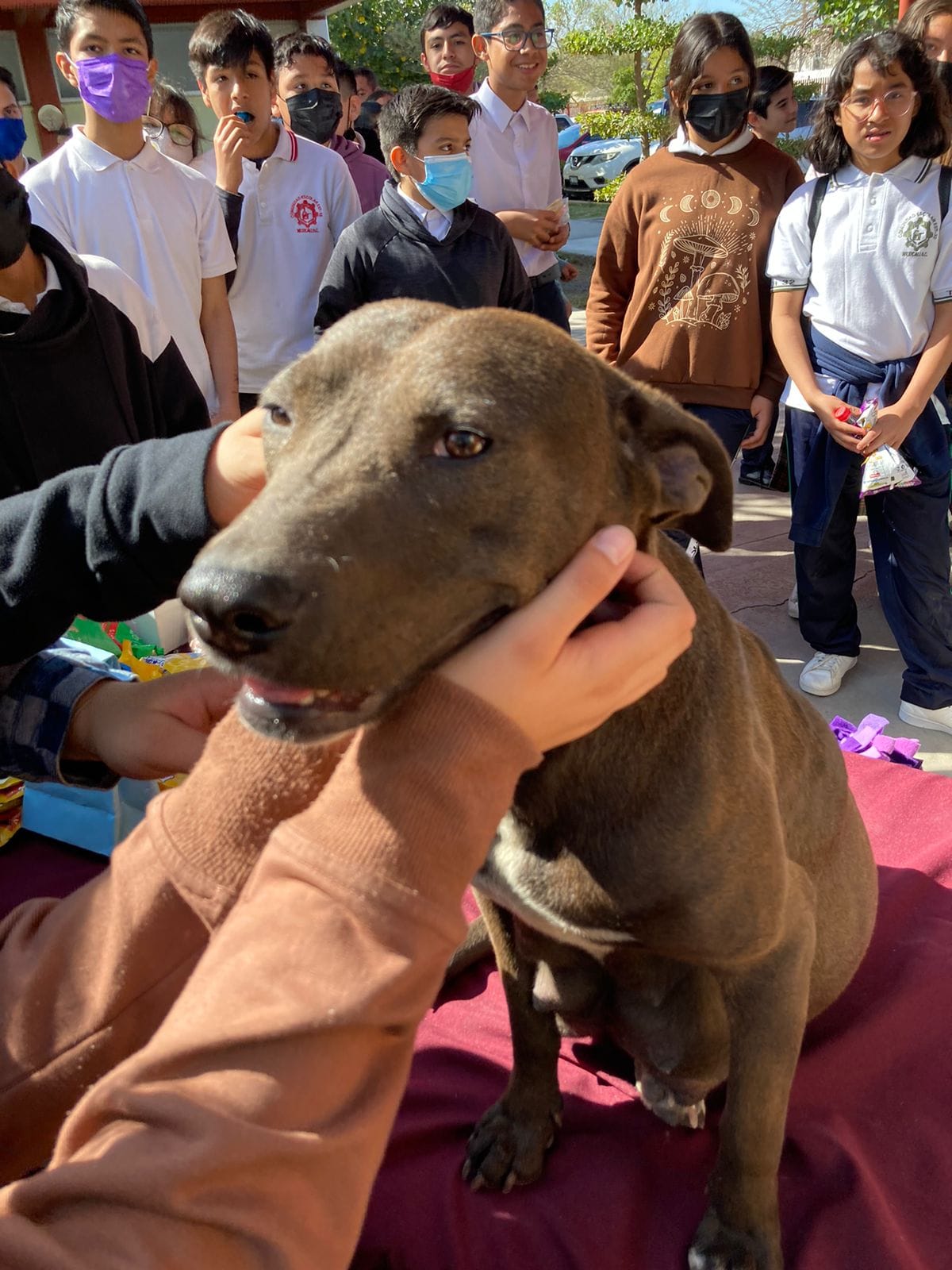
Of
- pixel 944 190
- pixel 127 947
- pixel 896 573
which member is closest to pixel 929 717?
pixel 896 573

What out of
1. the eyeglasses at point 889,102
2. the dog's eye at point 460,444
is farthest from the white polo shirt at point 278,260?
the dog's eye at point 460,444

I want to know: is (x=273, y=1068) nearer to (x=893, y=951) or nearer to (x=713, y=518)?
(x=713, y=518)

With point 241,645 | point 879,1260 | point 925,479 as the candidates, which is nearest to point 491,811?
point 241,645

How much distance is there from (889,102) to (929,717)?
292 centimetres

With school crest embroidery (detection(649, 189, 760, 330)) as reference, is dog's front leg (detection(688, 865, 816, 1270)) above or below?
below

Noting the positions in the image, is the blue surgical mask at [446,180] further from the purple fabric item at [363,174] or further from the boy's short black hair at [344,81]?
the boy's short black hair at [344,81]

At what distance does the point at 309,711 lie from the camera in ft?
4.98

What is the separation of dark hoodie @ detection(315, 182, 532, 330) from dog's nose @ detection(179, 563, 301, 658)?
405 cm

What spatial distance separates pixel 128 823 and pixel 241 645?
178 centimetres

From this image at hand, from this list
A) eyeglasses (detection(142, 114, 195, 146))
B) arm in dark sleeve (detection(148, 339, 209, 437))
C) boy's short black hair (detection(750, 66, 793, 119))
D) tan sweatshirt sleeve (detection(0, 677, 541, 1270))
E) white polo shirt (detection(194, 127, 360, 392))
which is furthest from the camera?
boy's short black hair (detection(750, 66, 793, 119))

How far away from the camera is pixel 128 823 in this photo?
9.71 ft

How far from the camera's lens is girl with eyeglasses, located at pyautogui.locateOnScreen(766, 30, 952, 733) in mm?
4672

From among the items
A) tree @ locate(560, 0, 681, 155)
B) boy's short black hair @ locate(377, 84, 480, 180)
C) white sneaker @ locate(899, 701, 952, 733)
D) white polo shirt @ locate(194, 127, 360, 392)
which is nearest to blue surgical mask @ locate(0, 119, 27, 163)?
white polo shirt @ locate(194, 127, 360, 392)

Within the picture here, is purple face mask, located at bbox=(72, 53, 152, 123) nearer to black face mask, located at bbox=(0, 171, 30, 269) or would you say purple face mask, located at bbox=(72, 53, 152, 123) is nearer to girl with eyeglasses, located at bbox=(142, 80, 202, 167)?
black face mask, located at bbox=(0, 171, 30, 269)
